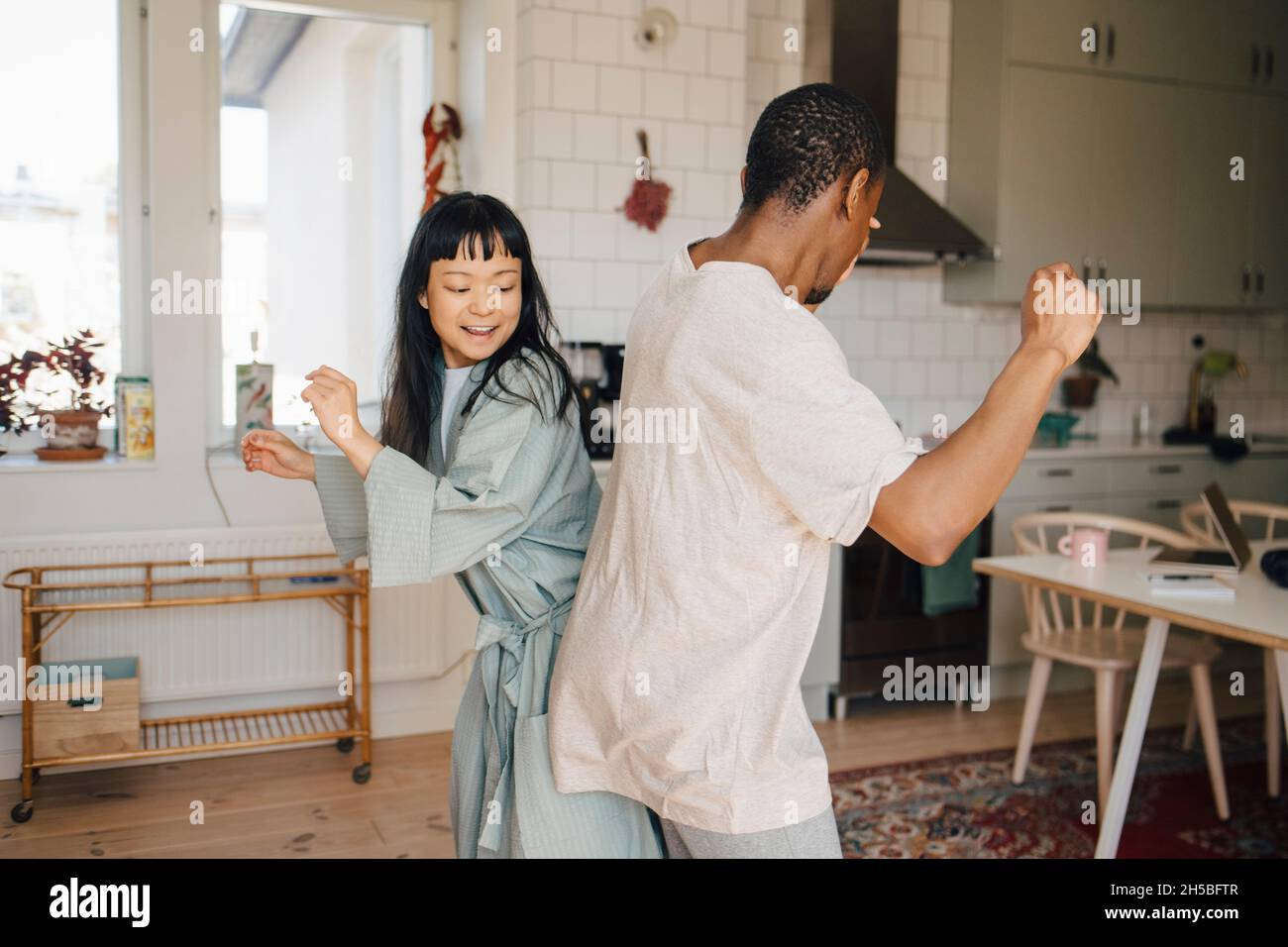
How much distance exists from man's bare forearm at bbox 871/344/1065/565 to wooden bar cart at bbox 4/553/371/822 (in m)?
2.57

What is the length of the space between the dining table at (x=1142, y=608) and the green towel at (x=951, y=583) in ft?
3.34

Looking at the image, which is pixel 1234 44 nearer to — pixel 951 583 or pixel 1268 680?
pixel 951 583

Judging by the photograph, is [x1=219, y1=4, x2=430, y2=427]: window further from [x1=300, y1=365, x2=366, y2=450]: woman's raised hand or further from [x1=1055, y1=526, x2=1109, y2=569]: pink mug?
[x1=300, y1=365, x2=366, y2=450]: woman's raised hand

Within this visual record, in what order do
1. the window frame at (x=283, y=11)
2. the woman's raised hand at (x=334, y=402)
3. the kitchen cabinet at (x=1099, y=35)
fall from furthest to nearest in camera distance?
1. the kitchen cabinet at (x=1099, y=35)
2. the window frame at (x=283, y=11)
3. the woman's raised hand at (x=334, y=402)

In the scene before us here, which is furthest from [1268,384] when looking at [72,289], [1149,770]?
[72,289]

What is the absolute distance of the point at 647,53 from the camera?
3.93m

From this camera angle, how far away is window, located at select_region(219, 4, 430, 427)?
3.85 meters

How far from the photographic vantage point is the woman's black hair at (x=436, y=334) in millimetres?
1471

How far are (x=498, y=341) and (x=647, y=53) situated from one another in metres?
2.74

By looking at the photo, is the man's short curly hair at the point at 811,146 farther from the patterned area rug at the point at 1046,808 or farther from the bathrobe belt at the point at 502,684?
the patterned area rug at the point at 1046,808

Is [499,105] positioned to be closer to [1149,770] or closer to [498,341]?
[498,341]

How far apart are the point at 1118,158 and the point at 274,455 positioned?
4.21 m

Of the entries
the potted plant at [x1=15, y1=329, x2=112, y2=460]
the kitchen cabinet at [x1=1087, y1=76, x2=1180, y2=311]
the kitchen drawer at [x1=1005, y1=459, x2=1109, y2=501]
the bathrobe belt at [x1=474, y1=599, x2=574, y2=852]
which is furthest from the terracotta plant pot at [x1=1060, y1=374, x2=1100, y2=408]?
the bathrobe belt at [x1=474, y1=599, x2=574, y2=852]

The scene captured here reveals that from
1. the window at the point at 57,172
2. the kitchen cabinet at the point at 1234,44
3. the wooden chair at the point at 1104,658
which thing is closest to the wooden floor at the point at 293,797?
the wooden chair at the point at 1104,658
